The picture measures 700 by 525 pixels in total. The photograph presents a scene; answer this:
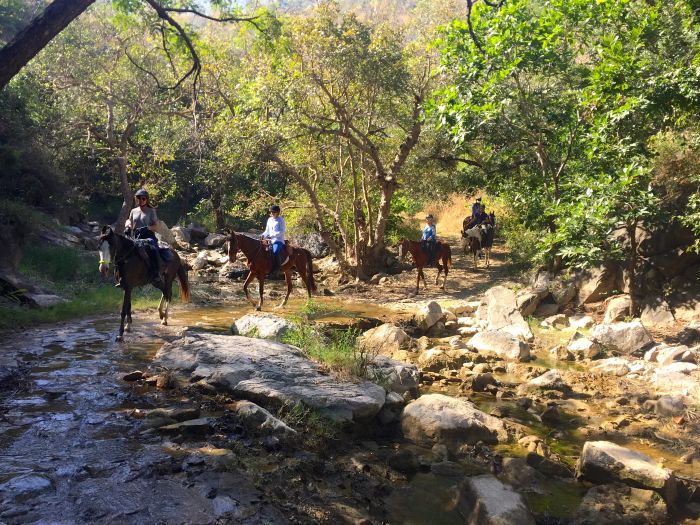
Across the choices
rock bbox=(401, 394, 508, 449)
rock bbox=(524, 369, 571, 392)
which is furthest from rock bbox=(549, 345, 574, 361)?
rock bbox=(401, 394, 508, 449)

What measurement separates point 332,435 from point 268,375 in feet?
4.61

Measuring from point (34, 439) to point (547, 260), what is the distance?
12.8m

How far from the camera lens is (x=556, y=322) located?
42.2 feet

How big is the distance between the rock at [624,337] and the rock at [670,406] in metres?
2.90

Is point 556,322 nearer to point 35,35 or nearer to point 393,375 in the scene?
point 393,375

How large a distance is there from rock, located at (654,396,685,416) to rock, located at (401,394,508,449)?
8.04 feet

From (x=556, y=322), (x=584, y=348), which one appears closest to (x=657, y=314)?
(x=556, y=322)

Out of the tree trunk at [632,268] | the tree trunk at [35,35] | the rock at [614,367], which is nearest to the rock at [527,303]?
the tree trunk at [632,268]

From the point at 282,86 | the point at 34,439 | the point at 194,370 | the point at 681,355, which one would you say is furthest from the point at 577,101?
the point at 34,439

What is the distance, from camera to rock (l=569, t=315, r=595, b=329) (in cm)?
1252

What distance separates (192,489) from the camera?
450 cm

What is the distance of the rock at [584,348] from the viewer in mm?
10266

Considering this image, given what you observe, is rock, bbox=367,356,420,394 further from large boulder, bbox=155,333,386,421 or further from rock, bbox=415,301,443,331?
rock, bbox=415,301,443,331

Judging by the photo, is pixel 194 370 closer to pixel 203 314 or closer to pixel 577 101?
pixel 203 314
